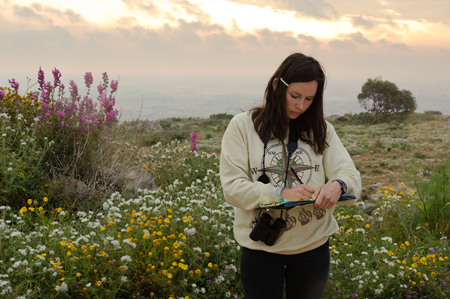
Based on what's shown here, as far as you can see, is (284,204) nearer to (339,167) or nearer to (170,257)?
(339,167)

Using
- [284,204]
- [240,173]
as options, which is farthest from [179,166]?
[284,204]

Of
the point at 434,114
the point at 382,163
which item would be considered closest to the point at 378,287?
the point at 382,163

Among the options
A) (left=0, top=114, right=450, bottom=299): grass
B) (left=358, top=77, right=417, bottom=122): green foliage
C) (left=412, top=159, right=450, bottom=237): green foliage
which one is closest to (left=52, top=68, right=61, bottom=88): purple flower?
(left=0, top=114, right=450, bottom=299): grass

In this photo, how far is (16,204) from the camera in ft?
14.5

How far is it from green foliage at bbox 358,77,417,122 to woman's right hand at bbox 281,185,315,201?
29.6 metres

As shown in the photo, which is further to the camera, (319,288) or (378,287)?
(378,287)

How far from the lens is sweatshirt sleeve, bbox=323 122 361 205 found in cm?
194

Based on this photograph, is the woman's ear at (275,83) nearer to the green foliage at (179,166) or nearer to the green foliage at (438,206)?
the green foliage at (179,166)

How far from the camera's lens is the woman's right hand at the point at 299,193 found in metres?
1.76

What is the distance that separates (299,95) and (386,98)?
3072 cm

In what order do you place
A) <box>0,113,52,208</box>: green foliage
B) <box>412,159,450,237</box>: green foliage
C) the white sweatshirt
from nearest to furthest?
the white sweatshirt < <box>0,113,52,208</box>: green foliage < <box>412,159,450,237</box>: green foliage

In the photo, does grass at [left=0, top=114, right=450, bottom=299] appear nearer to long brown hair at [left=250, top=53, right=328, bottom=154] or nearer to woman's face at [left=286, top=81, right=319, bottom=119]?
long brown hair at [left=250, top=53, right=328, bottom=154]

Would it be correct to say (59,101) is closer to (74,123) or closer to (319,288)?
(74,123)

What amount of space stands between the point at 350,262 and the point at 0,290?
2.89 metres
